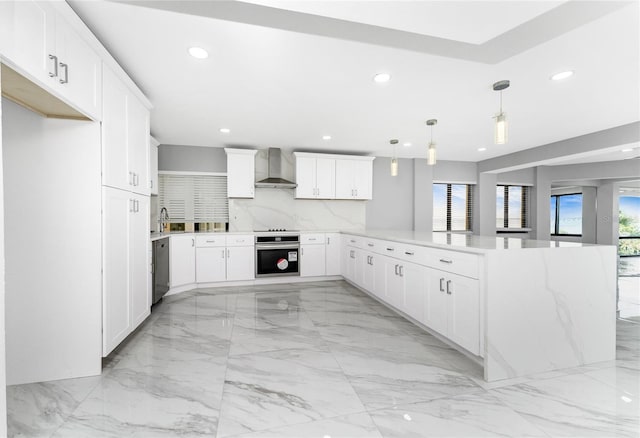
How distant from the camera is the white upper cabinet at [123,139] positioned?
198 centimetres

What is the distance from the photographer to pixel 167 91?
2.65 metres

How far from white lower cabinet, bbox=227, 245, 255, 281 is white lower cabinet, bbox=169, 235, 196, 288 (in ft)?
1.65

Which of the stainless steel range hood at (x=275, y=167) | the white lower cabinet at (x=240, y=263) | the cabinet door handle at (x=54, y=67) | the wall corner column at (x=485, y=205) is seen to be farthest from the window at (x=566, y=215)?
the cabinet door handle at (x=54, y=67)

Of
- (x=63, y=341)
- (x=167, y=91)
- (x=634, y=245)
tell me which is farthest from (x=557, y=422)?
(x=634, y=245)

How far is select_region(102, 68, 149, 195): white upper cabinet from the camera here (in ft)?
6.50

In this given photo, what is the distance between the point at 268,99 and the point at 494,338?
280 cm

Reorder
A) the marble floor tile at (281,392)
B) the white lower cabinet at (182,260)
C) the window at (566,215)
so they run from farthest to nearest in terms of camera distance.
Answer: the window at (566,215) < the white lower cabinet at (182,260) < the marble floor tile at (281,392)

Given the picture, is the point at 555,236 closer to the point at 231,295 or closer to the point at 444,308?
the point at 444,308

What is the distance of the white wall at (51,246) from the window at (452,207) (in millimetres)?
5867

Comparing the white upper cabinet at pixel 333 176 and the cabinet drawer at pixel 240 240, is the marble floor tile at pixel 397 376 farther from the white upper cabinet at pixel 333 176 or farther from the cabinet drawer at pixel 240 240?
the white upper cabinet at pixel 333 176

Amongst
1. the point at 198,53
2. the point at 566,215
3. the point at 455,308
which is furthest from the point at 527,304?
the point at 566,215

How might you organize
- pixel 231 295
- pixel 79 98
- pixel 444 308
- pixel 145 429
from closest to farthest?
A: 1. pixel 145 429
2. pixel 79 98
3. pixel 444 308
4. pixel 231 295

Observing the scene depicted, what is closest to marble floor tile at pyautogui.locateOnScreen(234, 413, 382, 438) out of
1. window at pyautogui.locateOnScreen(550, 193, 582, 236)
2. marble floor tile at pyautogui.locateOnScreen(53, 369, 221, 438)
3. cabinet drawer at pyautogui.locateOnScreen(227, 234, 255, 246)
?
marble floor tile at pyautogui.locateOnScreen(53, 369, 221, 438)

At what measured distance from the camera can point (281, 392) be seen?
1709 millimetres
